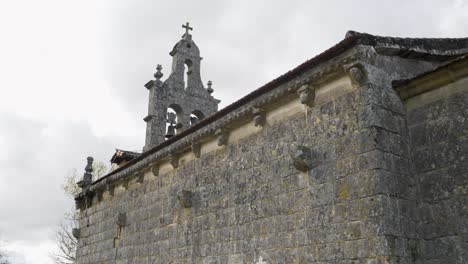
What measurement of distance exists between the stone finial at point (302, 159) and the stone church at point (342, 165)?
0.4 inches

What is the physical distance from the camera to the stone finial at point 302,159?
4.65 m

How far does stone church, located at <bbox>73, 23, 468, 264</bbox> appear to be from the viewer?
3.96 metres

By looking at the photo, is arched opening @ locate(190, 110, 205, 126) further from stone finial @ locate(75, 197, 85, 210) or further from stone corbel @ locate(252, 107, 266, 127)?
stone corbel @ locate(252, 107, 266, 127)

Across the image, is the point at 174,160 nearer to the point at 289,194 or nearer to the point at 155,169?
the point at 155,169

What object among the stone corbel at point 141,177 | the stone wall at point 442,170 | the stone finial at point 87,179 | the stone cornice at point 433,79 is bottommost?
the stone wall at point 442,170

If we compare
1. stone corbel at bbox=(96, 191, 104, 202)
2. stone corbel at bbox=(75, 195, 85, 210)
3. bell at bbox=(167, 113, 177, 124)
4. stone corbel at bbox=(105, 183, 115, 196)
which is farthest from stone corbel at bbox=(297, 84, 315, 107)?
bell at bbox=(167, 113, 177, 124)

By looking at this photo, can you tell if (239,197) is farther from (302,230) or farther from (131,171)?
(131,171)

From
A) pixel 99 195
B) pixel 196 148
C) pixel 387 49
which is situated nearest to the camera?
pixel 387 49

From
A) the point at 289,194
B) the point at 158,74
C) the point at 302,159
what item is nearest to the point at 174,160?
the point at 289,194

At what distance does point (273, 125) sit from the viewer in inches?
214

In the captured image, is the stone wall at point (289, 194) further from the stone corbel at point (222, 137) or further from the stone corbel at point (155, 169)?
the stone corbel at point (155, 169)

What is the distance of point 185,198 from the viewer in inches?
263

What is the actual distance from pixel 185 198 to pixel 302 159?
2.62m

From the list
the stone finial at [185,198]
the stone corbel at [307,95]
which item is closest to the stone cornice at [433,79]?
the stone corbel at [307,95]
